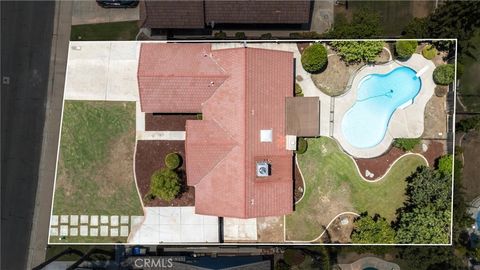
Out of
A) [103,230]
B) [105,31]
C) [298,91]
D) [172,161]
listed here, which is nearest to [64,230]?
[103,230]

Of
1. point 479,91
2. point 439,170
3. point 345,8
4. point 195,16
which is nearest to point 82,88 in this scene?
point 195,16

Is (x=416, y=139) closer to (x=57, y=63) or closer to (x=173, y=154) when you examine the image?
(x=173, y=154)

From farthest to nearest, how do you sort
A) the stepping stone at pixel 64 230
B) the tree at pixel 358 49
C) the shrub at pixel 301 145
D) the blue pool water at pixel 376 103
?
the blue pool water at pixel 376 103
the stepping stone at pixel 64 230
the shrub at pixel 301 145
the tree at pixel 358 49

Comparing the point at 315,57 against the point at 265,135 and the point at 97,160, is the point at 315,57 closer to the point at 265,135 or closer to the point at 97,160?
the point at 265,135

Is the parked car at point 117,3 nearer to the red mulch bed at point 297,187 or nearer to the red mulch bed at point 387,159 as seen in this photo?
the red mulch bed at point 297,187

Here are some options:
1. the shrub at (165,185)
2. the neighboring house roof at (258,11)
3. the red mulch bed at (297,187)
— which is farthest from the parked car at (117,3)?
the red mulch bed at (297,187)
